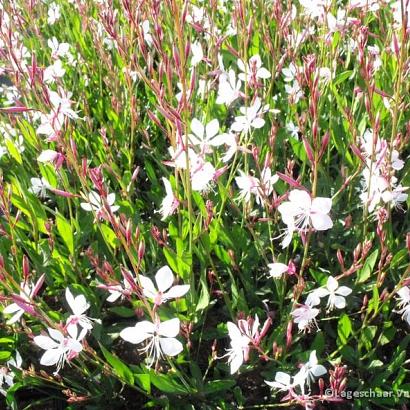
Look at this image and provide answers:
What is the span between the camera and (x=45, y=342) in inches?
51.0

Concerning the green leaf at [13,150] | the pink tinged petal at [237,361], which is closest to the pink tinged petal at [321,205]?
the pink tinged petal at [237,361]

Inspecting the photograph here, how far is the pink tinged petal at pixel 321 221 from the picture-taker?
125cm

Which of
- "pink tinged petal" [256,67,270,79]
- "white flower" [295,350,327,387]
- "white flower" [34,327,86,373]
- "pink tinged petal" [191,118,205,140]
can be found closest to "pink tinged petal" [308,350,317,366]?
"white flower" [295,350,327,387]

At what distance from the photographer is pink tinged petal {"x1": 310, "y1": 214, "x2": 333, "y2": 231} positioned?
1.25m

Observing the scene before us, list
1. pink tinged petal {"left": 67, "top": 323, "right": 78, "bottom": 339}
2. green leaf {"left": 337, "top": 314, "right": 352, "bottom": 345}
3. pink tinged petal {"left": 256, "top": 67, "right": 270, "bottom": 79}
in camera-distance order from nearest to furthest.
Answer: pink tinged petal {"left": 67, "top": 323, "right": 78, "bottom": 339}, green leaf {"left": 337, "top": 314, "right": 352, "bottom": 345}, pink tinged petal {"left": 256, "top": 67, "right": 270, "bottom": 79}

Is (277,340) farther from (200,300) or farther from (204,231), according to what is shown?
(204,231)

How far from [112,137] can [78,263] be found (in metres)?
0.57

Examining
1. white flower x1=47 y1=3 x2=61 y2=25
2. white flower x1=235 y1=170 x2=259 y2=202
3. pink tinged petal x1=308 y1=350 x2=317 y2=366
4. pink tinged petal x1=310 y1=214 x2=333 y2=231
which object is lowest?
pink tinged petal x1=308 y1=350 x2=317 y2=366

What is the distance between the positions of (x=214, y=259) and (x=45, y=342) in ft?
2.39

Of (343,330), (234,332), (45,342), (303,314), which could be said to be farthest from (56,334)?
(343,330)

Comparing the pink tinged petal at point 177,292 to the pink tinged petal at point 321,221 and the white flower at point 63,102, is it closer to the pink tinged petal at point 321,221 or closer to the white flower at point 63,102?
the pink tinged petal at point 321,221

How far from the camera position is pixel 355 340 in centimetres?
167

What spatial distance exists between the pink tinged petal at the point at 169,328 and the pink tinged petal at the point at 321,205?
41cm

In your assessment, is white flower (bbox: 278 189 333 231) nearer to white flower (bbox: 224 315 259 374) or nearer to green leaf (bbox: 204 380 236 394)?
white flower (bbox: 224 315 259 374)
